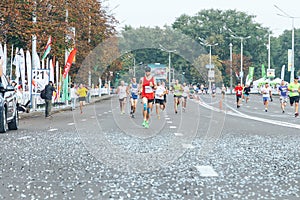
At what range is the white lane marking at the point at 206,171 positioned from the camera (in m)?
8.96

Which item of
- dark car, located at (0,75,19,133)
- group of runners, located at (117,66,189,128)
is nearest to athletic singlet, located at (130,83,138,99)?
A: group of runners, located at (117,66,189,128)

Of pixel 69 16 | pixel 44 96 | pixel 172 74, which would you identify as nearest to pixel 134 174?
pixel 44 96

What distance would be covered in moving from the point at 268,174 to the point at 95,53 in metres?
47.7

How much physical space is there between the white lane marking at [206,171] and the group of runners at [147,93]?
1024 centimetres

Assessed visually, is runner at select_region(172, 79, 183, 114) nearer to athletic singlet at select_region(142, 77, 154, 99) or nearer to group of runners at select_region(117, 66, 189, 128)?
group of runners at select_region(117, 66, 189, 128)

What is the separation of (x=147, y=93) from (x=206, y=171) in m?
12.0

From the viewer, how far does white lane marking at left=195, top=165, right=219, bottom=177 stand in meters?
8.96

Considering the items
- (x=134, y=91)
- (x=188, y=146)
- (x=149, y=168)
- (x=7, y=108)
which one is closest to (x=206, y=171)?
(x=149, y=168)

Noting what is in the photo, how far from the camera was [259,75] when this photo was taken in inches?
5354

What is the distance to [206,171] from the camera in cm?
934

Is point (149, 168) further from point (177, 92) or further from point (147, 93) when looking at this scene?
point (177, 92)

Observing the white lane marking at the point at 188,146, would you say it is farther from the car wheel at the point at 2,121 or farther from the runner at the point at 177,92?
the runner at the point at 177,92

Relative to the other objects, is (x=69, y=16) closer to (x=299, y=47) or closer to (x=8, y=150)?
(x=8, y=150)

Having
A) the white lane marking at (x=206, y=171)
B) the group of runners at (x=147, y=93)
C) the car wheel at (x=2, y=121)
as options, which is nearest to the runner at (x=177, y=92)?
the group of runners at (x=147, y=93)
